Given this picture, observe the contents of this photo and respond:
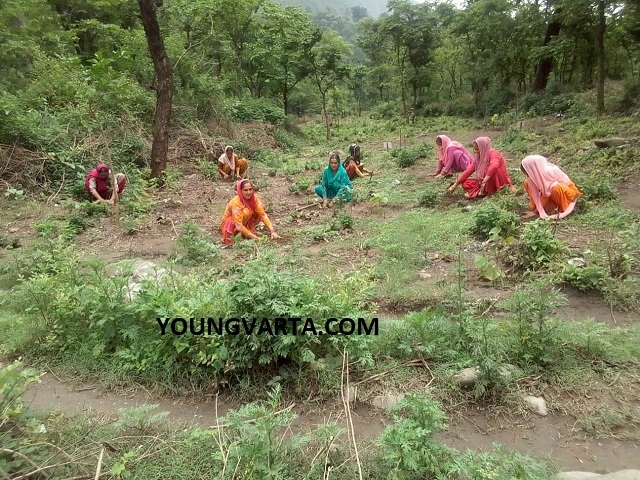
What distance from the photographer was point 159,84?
341 inches

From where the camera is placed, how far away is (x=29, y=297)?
3531 mm

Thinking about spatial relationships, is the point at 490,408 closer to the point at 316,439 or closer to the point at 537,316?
the point at 537,316

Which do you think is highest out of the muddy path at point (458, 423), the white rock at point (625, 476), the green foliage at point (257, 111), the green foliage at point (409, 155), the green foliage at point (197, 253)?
the green foliage at point (257, 111)

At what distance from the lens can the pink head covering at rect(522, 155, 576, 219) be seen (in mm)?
5414

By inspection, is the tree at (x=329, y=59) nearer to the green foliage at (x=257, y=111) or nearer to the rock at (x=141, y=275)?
the green foliage at (x=257, y=111)

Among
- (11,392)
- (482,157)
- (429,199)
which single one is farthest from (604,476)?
(482,157)

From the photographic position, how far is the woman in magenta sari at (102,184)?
775 centimetres

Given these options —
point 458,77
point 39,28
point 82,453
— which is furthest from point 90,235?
point 458,77

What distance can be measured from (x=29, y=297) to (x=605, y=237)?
17.8 ft

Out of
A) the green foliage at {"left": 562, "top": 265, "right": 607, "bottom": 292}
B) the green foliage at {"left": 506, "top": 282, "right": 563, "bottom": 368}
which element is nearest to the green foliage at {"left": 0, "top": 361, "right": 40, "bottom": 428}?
the green foliage at {"left": 506, "top": 282, "right": 563, "bottom": 368}

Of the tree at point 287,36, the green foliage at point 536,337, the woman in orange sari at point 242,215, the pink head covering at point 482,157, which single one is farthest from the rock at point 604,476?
the tree at point 287,36

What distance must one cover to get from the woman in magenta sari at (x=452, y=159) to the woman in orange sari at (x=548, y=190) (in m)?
2.78
